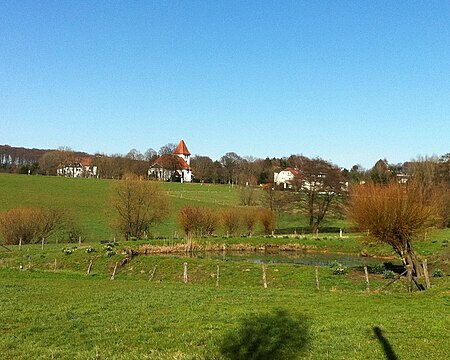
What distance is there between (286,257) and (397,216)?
14.5 m

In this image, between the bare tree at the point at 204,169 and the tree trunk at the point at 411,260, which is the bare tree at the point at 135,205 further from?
the bare tree at the point at 204,169

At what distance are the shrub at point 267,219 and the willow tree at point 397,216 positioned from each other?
25.2 m

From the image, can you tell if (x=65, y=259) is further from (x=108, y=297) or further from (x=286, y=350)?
(x=286, y=350)

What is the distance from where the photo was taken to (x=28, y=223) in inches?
→ 1670

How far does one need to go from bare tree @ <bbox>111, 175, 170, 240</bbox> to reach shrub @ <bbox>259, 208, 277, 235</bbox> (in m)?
11.8

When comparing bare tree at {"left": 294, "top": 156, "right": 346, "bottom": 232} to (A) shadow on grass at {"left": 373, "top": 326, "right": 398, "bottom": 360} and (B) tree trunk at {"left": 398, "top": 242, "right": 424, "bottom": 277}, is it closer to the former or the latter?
(B) tree trunk at {"left": 398, "top": 242, "right": 424, "bottom": 277}

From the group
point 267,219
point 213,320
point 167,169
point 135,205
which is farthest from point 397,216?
point 167,169

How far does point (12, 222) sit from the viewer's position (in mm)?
41406

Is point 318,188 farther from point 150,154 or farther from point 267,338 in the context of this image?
point 150,154

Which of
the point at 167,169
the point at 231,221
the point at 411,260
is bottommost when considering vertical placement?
the point at 231,221

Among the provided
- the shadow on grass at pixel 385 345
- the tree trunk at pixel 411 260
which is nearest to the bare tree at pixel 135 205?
the tree trunk at pixel 411 260

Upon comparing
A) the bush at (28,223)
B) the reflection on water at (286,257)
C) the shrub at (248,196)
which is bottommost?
the reflection on water at (286,257)

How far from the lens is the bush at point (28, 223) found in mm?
41406

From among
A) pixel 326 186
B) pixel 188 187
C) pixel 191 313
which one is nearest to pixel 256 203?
pixel 326 186
